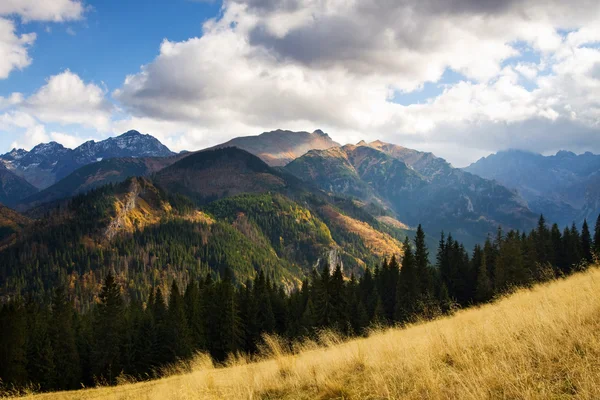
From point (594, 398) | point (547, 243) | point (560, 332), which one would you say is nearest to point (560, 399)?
point (594, 398)

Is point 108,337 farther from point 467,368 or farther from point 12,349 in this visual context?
point 467,368

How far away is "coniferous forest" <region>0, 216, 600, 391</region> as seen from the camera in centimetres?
4800

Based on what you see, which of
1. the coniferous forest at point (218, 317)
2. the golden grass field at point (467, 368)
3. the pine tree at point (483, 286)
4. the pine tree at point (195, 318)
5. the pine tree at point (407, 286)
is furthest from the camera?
the pine tree at point (483, 286)

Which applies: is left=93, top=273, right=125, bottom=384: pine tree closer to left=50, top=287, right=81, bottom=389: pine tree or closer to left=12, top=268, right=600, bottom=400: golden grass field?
Answer: left=50, top=287, right=81, bottom=389: pine tree

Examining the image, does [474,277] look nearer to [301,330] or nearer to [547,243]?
[547,243]

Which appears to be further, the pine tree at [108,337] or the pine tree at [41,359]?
the pine tree at [108,337]

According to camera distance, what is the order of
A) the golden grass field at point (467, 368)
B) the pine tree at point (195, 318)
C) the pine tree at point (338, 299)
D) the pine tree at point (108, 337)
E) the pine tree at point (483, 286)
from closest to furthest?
the golden grass field at point (467, 368), the pine tree at point (108, 337), the pine tree at point (195, 318), the pine tree at point (338, 299), the pine tree at point (483, 286)

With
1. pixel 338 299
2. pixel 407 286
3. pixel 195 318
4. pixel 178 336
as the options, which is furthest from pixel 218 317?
pixel 407 286

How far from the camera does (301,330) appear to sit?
59531 millimetres

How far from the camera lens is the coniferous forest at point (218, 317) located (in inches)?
1890

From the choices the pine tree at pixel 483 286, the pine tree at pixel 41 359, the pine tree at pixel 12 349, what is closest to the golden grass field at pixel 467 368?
the pine tree at pixel 12 349

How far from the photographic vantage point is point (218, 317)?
6025cm

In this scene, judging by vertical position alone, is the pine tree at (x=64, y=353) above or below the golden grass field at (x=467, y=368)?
below

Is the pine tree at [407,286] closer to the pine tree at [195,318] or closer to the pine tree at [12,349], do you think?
the pine tree at [195,318]
